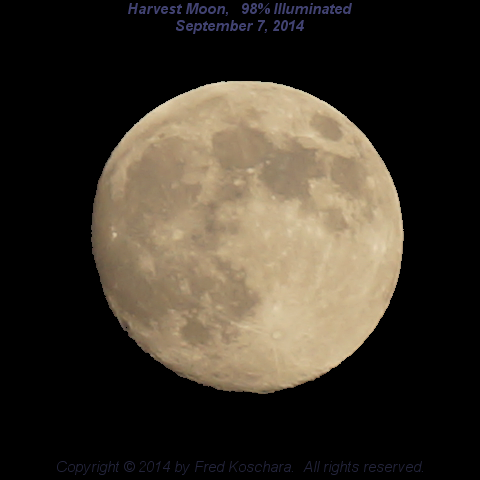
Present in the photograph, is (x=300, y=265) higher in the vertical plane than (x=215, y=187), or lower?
lower

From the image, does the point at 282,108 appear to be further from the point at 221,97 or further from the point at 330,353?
the point at 330,353

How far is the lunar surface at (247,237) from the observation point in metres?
3.57

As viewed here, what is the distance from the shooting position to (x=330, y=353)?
155 inches

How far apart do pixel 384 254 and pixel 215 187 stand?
3.91 ft

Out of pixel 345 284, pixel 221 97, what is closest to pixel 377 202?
pixel 345 284

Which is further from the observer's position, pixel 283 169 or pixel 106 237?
pixel 106 237

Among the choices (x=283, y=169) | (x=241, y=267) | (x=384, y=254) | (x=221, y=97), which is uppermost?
(x=221, y=97)

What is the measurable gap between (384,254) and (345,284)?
0.38 metres

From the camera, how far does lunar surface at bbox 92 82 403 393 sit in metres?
3.57

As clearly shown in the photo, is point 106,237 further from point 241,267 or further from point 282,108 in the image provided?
point 282,108

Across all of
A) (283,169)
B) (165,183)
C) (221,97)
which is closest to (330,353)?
(283,169)

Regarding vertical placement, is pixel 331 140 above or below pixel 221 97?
below

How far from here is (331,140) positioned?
386cm

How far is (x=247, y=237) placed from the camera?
3.54 m
